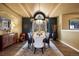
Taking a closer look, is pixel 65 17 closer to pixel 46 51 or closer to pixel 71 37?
pixel 71 37

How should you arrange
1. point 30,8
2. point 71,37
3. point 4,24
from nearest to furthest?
point 30,8
point 4,24
point 71,37

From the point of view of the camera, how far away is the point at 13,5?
10.5 feet

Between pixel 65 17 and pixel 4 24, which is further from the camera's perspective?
pixel 4 24

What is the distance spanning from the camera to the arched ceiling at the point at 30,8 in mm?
3195

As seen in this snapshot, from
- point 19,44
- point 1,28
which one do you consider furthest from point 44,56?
point 1,28

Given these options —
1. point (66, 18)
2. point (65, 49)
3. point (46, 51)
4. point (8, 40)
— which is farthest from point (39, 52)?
point (66, 18)

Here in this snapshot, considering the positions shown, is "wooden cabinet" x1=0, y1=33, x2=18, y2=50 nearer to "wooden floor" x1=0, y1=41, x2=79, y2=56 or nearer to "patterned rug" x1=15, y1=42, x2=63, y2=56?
"wooden floor" x1=0, y1=41, x2=79, y2=56

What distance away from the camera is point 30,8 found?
3270 millimetres

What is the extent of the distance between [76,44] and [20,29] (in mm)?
1187

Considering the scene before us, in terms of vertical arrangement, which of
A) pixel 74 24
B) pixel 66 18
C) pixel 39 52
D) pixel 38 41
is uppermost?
pixel 66 18

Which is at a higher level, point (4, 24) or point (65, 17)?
point (65, 17)

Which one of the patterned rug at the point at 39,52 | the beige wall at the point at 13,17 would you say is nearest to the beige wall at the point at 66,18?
the patterned rug at the point at 39,52

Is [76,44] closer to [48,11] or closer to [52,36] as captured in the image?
[52,36]

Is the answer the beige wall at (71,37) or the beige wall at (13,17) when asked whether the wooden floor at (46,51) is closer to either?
the beige wall at (71,37)
